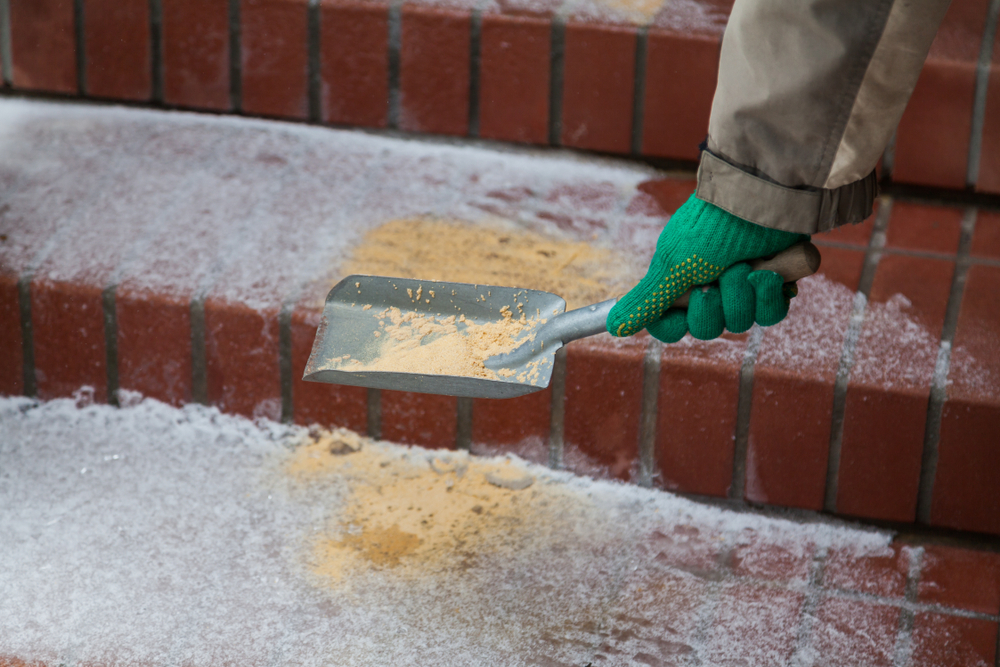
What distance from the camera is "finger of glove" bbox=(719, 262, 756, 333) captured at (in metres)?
1.28

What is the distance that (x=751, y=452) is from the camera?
5.24 feet

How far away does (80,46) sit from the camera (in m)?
2.10

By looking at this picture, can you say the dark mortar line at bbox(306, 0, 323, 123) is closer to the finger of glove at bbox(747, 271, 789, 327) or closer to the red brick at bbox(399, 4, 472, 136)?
the red brick at bbox(399, 4, 472, 136)

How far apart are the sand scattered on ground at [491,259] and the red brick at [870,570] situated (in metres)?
0.56

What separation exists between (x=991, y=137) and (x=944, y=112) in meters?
0.10

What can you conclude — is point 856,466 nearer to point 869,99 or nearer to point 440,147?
point 869,99

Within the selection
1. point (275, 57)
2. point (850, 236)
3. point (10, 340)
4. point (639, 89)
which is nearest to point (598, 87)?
point (639, 89)

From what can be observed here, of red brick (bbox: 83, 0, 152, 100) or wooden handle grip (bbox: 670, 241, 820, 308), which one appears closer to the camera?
wooden handle grip (bbox: 670, 241, 820, 308)

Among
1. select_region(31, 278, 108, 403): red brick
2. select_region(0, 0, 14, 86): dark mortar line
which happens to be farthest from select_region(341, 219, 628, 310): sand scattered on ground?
select_region(0, 0, 14, 86): dark mortar line

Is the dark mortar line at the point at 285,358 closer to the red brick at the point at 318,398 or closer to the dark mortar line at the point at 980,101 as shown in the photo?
the red brick at the point at 318,398

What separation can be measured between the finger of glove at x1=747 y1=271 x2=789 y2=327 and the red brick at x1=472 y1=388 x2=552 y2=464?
1.50 ft

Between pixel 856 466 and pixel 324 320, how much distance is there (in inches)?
34.7

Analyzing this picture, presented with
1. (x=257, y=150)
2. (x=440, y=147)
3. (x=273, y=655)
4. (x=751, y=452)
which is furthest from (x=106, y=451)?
(x=751, y=452)

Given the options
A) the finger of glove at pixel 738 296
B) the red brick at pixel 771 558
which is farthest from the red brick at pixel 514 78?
the red brick at pixel 771 558
